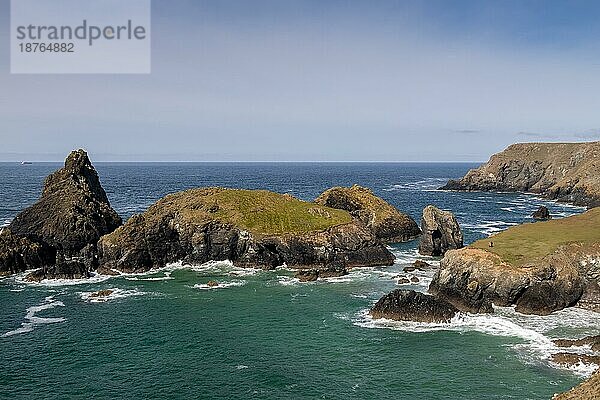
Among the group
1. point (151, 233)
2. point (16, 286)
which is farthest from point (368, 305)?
point (16, 286)

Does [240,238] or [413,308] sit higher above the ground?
[240,238]

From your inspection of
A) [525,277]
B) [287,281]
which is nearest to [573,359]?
[525,277]

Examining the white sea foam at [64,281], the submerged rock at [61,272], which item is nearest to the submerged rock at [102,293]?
the white sea foam at [64,281]

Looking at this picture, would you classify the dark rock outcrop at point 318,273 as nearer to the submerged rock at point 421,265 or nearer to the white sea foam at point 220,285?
the white sea foam at point 220,285

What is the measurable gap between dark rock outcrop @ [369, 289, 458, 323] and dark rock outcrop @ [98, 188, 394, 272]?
74.7 feet

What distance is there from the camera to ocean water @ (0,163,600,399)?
147 feet

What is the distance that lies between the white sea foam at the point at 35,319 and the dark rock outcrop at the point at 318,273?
32441mm

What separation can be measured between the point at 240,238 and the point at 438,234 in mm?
34890

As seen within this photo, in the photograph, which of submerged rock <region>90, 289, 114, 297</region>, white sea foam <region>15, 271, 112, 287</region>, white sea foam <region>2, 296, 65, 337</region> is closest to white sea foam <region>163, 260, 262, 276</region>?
white sea foam <region>15, 271, 112, 287</region>

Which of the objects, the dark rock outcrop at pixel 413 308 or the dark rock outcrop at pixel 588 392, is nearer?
the dark rock outcrop at pixel 588 392

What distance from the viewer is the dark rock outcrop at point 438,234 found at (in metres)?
95.7

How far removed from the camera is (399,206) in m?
168

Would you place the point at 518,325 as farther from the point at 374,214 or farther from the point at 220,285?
the point at 374,214

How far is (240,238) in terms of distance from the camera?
9181cm
